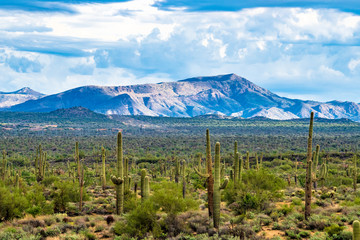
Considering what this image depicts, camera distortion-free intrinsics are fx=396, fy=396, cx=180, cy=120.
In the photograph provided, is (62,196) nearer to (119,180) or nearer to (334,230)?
(119,180)

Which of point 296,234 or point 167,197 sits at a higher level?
point 167,197

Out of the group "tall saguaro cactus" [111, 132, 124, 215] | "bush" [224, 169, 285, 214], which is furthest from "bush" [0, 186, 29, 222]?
"bush" [224, 169, 285, 214]

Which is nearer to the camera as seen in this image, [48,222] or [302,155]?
[48,222]

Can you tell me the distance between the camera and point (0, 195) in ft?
79.1

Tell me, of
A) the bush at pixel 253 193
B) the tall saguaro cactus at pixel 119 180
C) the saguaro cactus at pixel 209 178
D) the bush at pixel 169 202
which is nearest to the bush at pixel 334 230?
the saguaro cactus at pixel 209 178

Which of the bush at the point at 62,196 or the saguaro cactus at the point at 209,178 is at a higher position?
the saguaro cactus at the point at 209,178

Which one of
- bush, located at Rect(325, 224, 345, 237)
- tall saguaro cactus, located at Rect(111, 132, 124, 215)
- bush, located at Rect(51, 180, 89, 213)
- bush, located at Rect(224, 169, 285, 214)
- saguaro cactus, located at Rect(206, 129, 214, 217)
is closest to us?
bush, located at Rect(325, 224, 345, 237)

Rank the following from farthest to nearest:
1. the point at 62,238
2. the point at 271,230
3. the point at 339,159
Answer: the point at 339,159 < the point at 271,230 < the point at 62,238

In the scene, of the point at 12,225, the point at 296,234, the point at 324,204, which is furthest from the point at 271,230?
the point at 12,225

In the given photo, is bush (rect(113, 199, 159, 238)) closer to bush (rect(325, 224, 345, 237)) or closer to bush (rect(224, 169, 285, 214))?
bush (rect(224, 169, 285, 214))

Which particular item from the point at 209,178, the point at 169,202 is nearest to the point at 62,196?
the point at 169,202

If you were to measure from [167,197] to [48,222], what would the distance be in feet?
24.2

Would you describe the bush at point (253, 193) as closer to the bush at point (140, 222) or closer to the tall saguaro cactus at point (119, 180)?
the tall saguaro cactus at point (119, 180)

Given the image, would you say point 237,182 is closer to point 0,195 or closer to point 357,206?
point 357,206
